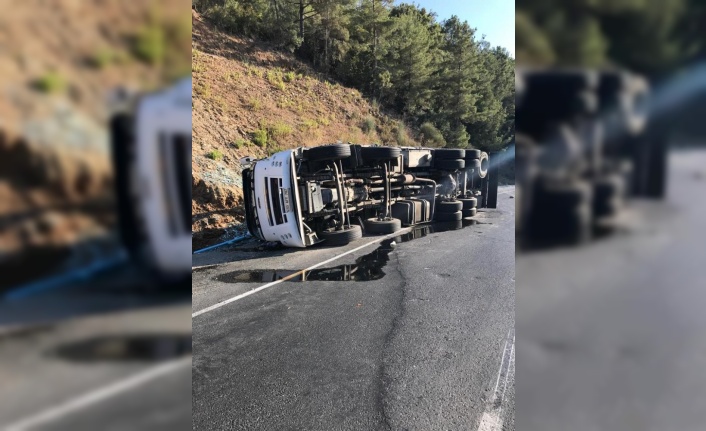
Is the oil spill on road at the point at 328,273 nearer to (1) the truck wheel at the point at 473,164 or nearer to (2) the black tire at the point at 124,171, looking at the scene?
(2) the black tire at the point at 124,171

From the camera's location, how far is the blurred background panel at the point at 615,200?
2.53ft

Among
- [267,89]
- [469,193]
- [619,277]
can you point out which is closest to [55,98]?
[619,277]

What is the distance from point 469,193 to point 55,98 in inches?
510

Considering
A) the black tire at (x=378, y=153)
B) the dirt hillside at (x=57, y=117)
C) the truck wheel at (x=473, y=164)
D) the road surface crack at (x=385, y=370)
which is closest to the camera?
the dirt hillside at (x=57, y=117)

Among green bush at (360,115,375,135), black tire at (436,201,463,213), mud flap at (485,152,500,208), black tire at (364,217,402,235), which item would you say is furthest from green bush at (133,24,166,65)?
green bush at (360,115,375,135)

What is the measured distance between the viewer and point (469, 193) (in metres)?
12.9

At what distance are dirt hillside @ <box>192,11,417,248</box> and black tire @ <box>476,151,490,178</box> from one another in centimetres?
713

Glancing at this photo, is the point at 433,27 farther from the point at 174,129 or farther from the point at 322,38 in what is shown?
the point at 174,129

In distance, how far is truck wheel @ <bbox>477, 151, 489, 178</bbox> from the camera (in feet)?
40.1

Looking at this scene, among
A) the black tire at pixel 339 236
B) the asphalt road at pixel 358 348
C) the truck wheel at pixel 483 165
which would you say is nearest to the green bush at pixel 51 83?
the asphalt road at pixel 358 348

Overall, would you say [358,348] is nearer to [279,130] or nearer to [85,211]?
[85,211]

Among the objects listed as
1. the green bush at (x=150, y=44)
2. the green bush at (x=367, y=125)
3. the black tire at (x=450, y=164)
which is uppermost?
the green bush at (x=367, y=125)

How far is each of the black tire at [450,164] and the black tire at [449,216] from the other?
3.99 ft

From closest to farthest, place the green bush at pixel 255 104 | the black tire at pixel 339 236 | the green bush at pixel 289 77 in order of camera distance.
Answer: the black tire at pixel 339 236 < the green bush at pixel 255 104 < the green bush at pixel 289 77
